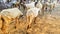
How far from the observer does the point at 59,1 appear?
14.2 metres

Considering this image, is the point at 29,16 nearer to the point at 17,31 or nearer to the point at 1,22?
the point at 17,31

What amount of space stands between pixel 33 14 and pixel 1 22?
141 centimetres

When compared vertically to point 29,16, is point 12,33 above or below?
below

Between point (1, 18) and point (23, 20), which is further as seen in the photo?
point (23, 20)

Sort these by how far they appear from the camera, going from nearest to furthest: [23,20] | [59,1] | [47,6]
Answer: [23,20], [47,6], [59,1]

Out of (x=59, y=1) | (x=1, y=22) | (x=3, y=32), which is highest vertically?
(x=1, y=22)

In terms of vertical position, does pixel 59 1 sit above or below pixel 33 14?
below

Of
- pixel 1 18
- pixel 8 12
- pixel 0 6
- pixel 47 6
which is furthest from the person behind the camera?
pixel 47 6

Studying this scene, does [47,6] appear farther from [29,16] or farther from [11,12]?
[11,12]

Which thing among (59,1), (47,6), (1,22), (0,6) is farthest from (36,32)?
(59,1)

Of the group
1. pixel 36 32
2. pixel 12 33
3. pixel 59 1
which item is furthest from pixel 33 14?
pixel 59 1

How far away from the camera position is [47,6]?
762 cm

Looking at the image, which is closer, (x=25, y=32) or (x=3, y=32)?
(x=3, y=32)

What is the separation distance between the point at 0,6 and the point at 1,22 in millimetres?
3037
